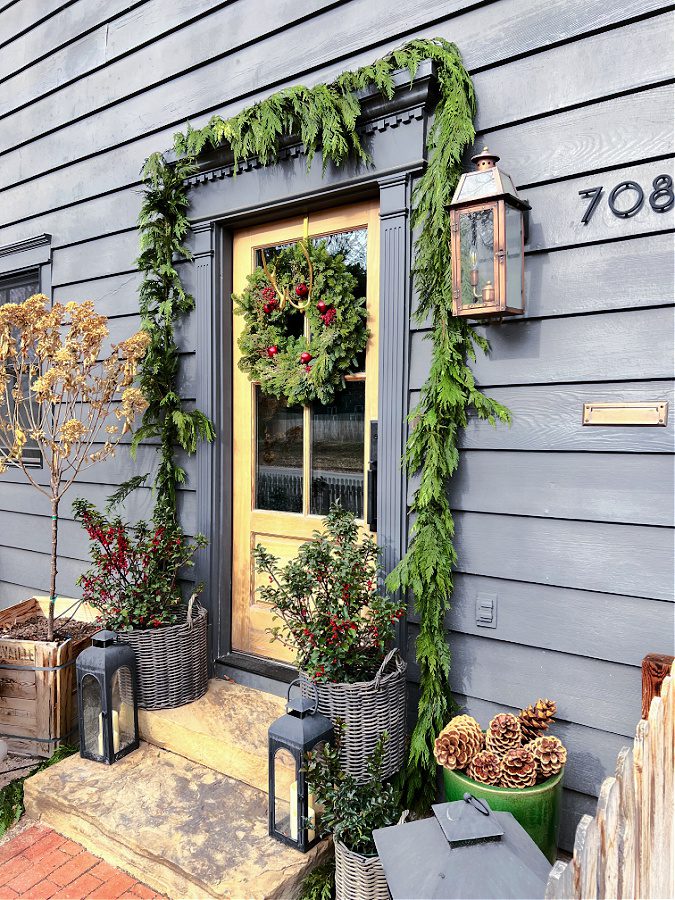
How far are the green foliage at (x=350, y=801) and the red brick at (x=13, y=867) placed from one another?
111 cm

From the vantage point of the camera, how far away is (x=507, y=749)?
1.97 metres

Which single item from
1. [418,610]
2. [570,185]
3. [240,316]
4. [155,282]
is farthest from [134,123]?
[418,610]

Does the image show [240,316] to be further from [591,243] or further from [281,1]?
[591,243]

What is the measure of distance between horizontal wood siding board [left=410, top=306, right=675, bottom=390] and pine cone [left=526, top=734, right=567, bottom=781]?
3.77 feet

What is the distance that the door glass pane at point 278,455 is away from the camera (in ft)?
9.84

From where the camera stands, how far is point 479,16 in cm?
231

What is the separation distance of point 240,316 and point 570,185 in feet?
5.34

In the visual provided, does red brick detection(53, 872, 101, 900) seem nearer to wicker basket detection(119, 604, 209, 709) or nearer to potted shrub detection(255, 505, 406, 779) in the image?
wicker basket detection(119, 604, 209, 709)

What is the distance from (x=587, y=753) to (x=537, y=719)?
226 mm

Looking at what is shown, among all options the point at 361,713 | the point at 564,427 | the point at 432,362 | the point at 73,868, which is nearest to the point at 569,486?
the point at 564,427

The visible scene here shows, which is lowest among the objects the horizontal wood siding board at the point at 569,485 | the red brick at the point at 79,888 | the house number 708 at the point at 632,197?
the red brick at the point at 79,888

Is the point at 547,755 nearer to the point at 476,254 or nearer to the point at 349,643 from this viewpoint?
the point at 349,643

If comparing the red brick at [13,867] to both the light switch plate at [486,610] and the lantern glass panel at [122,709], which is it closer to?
the lantern glass panel at [122,709]

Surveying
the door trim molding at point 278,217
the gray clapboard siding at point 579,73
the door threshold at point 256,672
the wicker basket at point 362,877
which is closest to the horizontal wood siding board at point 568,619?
the door trim molding at point 278,217
